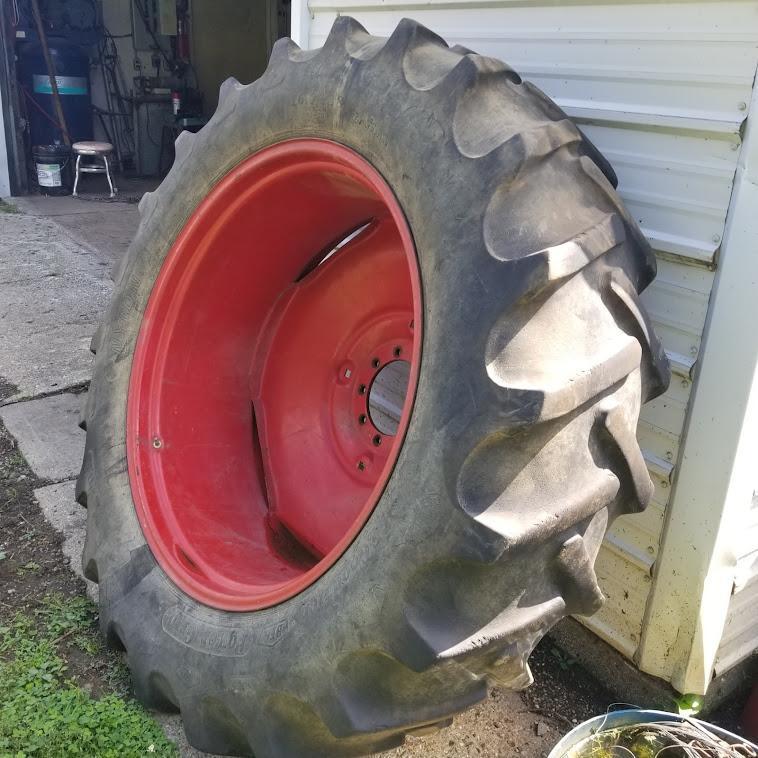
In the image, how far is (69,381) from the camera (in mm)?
3385

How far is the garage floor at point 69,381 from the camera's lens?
1826 millimetres

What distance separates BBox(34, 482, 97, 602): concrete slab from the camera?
2279mm

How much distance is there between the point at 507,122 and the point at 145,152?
27.8 feet

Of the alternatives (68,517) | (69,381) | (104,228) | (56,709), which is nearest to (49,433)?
(69,381)

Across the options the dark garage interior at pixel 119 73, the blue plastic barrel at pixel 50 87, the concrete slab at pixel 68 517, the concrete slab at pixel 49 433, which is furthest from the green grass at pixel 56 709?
the blue plastic barrel at pixel 50 87

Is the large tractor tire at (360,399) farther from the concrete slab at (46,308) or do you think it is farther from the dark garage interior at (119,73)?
the dark garage interior at (119,73)

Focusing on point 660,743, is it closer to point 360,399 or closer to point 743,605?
point 743,605

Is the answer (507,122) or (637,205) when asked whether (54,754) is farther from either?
(637,205)

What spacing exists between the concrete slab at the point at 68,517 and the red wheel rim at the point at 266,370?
1.37ft

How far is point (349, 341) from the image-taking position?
7.23ft

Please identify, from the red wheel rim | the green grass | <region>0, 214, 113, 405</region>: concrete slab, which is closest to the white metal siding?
the red wheel rim

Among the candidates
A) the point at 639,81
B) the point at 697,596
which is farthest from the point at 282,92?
the point at 697,596

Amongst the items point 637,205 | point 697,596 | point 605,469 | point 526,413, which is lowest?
point 697,596

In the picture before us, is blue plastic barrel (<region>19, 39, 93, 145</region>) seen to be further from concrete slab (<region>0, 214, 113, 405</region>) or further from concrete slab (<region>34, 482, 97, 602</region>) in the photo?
concrete slab (<region>34, 482, 97, 602</region>)
